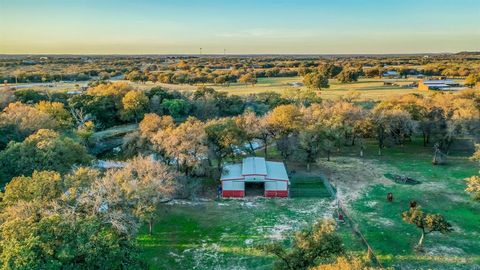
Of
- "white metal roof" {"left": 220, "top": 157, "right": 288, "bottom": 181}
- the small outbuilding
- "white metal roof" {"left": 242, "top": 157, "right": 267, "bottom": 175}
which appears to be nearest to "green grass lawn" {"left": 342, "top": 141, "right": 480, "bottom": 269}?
the small outbuilding

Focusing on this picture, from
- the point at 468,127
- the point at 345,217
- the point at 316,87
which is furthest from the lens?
the point at 316,87

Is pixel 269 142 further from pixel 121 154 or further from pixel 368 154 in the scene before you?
pixel 121 154

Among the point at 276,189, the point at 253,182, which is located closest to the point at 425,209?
the point at 276,189

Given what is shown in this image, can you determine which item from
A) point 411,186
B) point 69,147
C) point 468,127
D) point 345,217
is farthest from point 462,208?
point 69,147

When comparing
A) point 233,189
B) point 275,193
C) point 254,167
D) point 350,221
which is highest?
point 254,167

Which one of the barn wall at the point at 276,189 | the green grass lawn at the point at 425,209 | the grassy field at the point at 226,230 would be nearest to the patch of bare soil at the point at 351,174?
the green grass lawn at the point at 425,209

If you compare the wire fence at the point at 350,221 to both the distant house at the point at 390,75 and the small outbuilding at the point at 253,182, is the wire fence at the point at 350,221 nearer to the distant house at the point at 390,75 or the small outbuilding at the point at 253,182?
the small outbuilding at the point at 253,182

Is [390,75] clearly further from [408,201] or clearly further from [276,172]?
[276,172]
